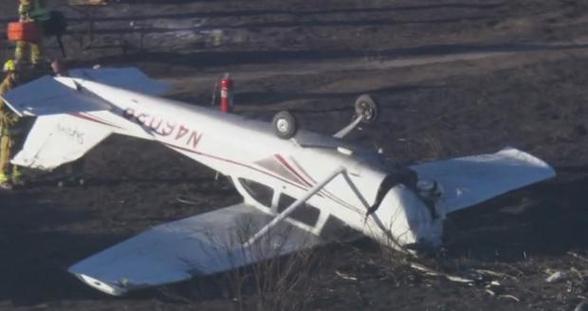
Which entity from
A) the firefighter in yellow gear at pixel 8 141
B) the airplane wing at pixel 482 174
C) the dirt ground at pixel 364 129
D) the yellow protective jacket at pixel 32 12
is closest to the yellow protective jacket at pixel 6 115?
the firefighter in yellow gear at pixel 8 141

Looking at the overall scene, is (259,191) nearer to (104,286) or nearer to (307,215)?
(307,215)

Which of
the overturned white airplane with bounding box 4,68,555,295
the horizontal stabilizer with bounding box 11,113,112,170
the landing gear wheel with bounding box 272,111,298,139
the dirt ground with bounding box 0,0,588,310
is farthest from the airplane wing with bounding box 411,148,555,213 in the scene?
the horizontal stabilizer with bounding box 11,113,112,170

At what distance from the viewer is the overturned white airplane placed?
1614 cm

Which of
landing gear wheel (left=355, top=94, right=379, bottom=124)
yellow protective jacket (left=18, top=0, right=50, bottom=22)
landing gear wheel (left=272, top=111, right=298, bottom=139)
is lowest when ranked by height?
landing gear wheel (left=272, top=111, right=298, bottom=139)

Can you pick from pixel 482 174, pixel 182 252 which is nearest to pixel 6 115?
pixel 182 252

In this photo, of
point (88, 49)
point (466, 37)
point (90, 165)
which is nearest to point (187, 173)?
point (90, 165)

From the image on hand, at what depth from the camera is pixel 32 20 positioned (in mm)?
24859

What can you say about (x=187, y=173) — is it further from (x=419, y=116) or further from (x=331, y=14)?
(x=331, y=14)

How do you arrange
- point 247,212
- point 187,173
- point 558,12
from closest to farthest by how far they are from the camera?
point 247,212 < point 187,173 < point 558,12

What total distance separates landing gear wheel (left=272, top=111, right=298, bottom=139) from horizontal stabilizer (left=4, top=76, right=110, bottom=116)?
306 cm

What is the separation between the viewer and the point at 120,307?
15.7m

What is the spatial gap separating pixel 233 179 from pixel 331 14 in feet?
46.2

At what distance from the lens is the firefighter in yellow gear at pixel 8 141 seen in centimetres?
1983

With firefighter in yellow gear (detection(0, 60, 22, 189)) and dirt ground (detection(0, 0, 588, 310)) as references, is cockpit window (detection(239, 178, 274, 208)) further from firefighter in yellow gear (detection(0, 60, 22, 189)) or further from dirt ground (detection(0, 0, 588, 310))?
firefighter in yellow gear (detection(0, 60, 22, 189))
